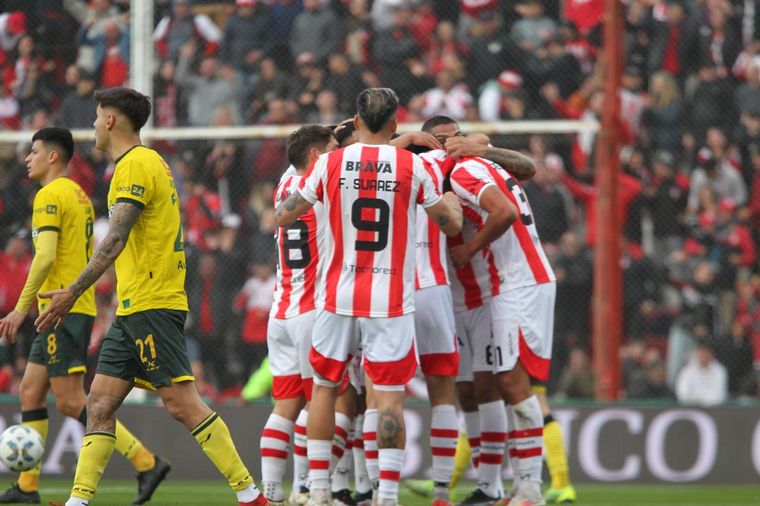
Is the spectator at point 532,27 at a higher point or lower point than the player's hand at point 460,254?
higher

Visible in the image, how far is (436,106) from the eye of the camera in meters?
14.3

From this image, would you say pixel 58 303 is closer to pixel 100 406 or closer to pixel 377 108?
pixel 100 406

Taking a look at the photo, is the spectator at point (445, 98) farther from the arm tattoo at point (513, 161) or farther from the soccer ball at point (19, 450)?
the soccer ball at point (19, 450)

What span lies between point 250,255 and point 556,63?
157 inches

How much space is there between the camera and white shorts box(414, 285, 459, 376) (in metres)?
8.01

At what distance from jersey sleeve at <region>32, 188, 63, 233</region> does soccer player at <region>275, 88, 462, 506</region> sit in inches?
79.7

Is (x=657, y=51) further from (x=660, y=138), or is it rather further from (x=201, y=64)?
(x=201, y=64)

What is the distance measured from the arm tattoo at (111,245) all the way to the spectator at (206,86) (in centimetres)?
752

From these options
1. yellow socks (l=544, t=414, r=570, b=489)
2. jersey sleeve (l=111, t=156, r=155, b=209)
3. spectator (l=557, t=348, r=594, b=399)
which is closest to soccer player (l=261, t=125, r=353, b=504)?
jersey sleeve (l=111, t=156, r=155, b=209)

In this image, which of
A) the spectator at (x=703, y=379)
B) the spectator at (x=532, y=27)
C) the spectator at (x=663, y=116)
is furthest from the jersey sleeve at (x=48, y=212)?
the spectator at (x=663, y=116)

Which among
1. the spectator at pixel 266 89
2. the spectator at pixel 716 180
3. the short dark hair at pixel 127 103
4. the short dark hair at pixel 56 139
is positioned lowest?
the short dark hair at pixel 127 103

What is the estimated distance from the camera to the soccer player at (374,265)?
23.6 feet

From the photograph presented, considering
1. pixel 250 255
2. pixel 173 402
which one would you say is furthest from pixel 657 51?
pixel 173 402

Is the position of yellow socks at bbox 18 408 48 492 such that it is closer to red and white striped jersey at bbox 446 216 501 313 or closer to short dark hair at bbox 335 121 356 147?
short dark hair at bbox 335 121 356 147
